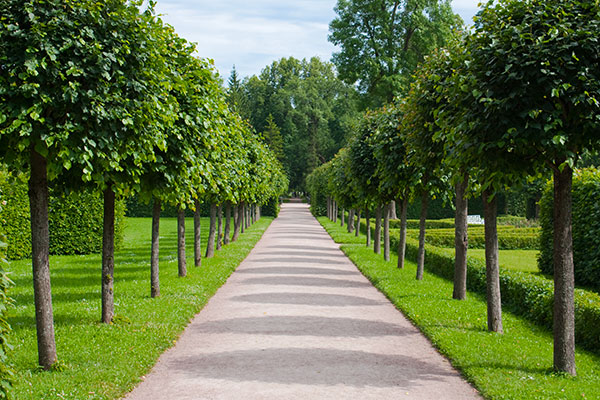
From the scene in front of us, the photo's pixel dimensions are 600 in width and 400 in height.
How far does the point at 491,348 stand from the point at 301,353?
8.95ft

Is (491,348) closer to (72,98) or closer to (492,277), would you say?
(492,277)

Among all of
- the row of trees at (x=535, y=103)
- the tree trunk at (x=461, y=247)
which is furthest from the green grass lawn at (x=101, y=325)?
the tree trunk at (x=461, y=247)

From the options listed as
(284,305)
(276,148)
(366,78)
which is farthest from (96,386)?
(276,148)

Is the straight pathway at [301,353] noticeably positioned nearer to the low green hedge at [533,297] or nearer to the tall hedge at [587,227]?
the low green hedge at [533,297]

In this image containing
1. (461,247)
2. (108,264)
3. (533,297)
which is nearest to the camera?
(108,264)

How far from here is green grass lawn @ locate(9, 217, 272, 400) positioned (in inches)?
249

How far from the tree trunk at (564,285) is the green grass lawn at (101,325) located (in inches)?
205

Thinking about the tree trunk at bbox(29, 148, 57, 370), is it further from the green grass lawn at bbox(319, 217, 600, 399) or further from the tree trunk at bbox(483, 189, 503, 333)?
the tree trunk at bbox(483, 189, 503, 333)

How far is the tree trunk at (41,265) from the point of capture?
6.90 metres

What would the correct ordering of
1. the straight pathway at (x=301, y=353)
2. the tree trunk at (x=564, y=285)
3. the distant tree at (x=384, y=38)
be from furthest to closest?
the distant tree at (x=384, y=38) → the tree trunk at (x=564, y=285) → the straight pathway at (x=301, y=353)

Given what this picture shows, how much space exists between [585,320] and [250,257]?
1364 cm

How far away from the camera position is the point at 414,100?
10695 millimetres

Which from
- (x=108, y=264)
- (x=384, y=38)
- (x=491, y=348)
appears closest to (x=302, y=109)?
(x=384, y=38)

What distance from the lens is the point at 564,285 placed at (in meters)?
6.88
